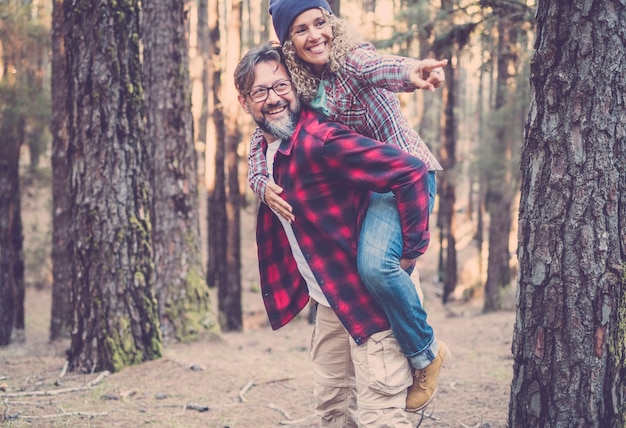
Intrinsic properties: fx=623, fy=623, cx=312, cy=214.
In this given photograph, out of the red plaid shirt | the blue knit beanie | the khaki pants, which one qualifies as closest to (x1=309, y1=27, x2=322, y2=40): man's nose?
the blue knit beanie

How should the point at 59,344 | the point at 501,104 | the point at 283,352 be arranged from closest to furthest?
1. the point at 283,352
2. the point at 59,344
3. the point at 501,104

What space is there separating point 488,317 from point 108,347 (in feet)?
32.7

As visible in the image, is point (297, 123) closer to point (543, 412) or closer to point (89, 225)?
point (543, 412)

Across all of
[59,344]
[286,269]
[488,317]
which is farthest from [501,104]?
[286,269]

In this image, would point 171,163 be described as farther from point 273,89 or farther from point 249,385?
point 273,89

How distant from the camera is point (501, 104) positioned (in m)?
17.4

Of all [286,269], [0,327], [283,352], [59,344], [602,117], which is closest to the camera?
[602,117]

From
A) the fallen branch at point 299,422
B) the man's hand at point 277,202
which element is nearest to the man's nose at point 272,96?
the man's hand at point 277,202

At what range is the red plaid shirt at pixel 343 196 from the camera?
297 cm

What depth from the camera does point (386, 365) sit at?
308 centimetres

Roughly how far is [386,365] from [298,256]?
2.52ft

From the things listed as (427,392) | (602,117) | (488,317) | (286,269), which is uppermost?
(602,117)

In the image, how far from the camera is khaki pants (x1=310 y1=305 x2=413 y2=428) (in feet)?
10.0

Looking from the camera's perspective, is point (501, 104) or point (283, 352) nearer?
point (283, 352)
